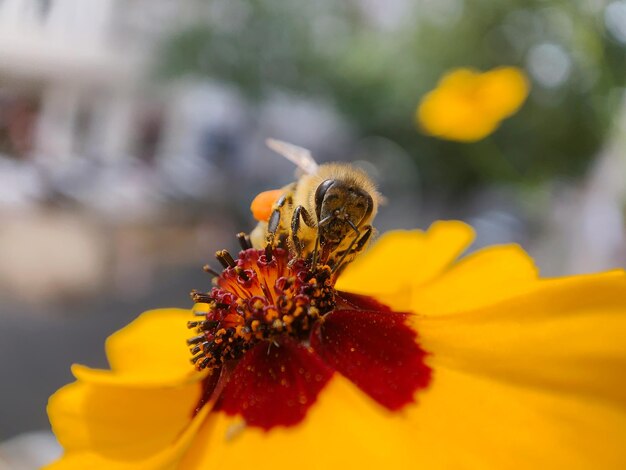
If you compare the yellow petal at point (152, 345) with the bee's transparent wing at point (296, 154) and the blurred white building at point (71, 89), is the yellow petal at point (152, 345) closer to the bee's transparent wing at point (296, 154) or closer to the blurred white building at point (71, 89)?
the bee's transparent wing at point (296, 154)

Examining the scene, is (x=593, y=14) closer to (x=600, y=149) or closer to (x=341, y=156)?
(x=600, y=149)

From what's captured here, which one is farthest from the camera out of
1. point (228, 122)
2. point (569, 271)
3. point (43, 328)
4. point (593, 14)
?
point (228, 122)

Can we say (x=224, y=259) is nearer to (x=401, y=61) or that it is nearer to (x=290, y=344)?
(x=290, y=344)

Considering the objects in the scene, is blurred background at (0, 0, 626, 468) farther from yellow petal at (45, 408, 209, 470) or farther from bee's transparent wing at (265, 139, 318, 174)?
yellow petal at (45, 408, 209, 470)

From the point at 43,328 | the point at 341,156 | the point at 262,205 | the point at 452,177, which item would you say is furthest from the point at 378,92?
the point at 262,205

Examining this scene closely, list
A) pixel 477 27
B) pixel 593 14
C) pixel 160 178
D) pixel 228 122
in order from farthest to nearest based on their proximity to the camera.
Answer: pixel 228 122
pixel 160 178
pixel 477 27
pixel 593 14

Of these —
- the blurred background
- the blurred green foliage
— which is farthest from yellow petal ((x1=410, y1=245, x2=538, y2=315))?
the blurred green foliage
